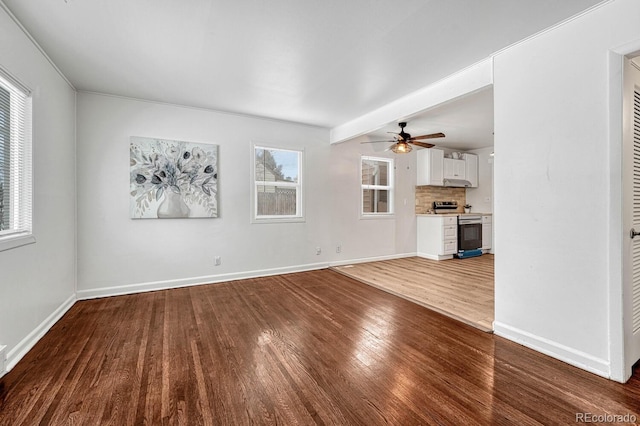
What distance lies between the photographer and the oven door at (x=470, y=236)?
614 centimetres

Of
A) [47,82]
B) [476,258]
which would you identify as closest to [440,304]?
[476,258]

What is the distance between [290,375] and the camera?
192 centimetres

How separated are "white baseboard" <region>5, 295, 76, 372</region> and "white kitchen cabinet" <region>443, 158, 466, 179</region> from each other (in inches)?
270

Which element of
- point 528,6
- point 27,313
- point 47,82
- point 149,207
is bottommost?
point 27,313

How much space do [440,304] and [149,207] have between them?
154 inches

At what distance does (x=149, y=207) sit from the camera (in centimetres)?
382

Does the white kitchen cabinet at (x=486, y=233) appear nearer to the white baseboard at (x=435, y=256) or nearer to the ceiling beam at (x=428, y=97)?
the white baseboard at (x=435, y=256)

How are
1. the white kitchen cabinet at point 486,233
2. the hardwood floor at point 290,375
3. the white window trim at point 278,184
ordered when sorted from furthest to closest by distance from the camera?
the white kitchen cabinet at point 486,233 < the white window trim at point 278,184 < the hardwood floor at point 290,375

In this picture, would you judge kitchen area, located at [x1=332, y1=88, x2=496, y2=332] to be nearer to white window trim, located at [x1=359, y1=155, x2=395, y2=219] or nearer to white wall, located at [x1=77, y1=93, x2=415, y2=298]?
white window trim, located at [x1=359, y1=155, x2=395, y2=219]

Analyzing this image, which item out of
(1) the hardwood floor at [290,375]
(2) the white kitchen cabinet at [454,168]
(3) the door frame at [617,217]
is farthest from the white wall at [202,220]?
(3) the door frame at [617,217]

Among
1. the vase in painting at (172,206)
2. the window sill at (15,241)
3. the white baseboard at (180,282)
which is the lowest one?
the white baseboard at (180,282)

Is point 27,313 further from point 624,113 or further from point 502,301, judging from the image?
point 624,113

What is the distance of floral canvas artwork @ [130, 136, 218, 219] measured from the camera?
12.3ft

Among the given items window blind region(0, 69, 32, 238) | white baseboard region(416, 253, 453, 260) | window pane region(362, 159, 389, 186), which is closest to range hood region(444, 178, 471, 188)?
window pane region(362, 159, 389, 186)
